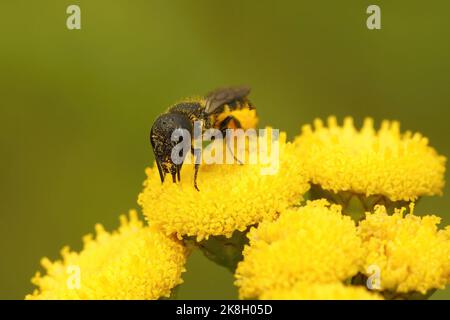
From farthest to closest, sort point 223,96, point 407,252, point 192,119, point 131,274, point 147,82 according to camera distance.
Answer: point 147,82
point 223,96
point 192,119
point 131,274
point 407,252

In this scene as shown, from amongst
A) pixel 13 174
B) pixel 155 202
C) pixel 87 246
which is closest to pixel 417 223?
pixel 155 202

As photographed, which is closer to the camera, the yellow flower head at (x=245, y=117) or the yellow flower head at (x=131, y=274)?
the yellow flower head at (x=131, y=274)

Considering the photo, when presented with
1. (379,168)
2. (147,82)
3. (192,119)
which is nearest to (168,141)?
(192,119)

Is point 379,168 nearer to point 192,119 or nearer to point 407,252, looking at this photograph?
point 407,252

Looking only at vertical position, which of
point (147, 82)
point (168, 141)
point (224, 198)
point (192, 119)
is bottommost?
point (224, 198)

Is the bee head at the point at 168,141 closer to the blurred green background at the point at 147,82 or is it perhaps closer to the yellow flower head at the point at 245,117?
the yellow flower head at the point at 245,117

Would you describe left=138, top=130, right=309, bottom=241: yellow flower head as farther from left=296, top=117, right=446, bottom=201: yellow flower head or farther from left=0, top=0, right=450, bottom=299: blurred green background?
left=0, top=0, right=450, bottom=299: blurred green background

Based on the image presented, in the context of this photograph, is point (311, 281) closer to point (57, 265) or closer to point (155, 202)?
point (155, 202)

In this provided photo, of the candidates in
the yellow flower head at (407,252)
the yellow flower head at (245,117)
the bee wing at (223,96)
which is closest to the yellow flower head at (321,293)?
the yellow flower head at (407,252)
